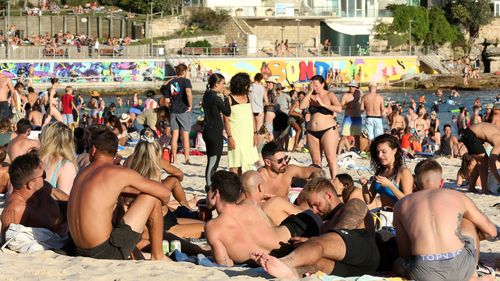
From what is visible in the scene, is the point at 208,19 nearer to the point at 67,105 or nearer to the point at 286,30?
the point at 286,30

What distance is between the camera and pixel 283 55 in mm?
52844

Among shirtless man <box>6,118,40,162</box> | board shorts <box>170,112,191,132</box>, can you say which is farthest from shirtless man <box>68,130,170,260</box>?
board shorts <box>170,112,191,132</box>

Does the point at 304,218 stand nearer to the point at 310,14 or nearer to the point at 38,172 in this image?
the point at 38,172

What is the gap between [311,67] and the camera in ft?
171

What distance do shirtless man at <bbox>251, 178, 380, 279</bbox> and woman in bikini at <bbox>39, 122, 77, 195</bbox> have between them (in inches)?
117

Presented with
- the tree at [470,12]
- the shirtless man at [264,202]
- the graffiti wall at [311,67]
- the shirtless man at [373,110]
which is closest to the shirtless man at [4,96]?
the shirtless man at [373,110]

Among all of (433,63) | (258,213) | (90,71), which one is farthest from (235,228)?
(433,63)

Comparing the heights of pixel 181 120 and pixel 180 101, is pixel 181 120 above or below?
below

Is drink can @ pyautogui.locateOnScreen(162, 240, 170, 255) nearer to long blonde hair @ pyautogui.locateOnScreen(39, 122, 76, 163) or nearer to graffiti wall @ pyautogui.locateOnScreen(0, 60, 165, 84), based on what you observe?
long blonde hair @ pyautogui.locateOnScreen(39, 122, 76, 163)

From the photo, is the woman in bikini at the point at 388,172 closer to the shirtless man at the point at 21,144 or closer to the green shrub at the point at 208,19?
the shirtless man at the point at 21,144

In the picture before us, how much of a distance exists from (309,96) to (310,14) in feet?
156

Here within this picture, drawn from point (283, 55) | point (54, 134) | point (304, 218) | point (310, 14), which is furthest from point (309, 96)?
point (310, 14)

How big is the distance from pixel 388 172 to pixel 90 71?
38.8 m

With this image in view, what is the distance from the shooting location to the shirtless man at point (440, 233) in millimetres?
6496
